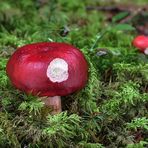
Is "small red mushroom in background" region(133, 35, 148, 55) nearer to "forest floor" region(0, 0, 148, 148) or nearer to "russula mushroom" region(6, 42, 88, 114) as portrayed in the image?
"forest floor" region(0, 0, 148, 148)

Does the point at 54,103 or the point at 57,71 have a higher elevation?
the point at 57,71

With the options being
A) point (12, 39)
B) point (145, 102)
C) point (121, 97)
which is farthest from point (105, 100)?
point (12, 39)

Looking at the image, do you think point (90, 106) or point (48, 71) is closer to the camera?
point (48, 71)

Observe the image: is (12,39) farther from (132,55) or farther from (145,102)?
(145,102)

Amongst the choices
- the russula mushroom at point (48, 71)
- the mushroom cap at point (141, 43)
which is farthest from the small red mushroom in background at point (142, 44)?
the russula mushroom at point (48, 71)

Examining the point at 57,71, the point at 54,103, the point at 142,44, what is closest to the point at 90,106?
the point at 54,103

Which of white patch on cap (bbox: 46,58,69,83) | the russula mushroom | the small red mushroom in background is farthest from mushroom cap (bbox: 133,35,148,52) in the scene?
white patch on cap (bbox: 46,58,69,83)

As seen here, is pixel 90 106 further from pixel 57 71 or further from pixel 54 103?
pixel 57 71
